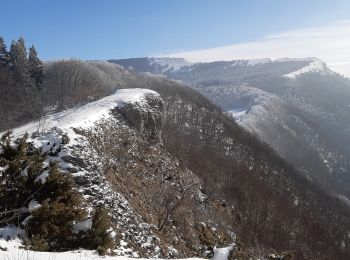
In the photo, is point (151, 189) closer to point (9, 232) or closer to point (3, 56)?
point (9, 232)

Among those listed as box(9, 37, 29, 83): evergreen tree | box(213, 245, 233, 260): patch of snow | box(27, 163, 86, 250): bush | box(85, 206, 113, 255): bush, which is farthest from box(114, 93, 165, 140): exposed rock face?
box(9, 37, 29, 83): evergreen tree

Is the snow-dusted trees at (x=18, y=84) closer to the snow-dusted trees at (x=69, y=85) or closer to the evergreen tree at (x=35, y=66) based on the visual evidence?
the evergreen tree at (x=35, y=66)

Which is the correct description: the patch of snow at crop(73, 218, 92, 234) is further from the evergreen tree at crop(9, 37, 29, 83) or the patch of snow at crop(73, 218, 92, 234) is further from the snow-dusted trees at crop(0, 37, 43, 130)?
the evergreen tree at crop(9, 37, 29, 83)

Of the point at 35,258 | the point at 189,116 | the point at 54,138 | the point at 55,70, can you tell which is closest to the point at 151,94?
the point at 54,138

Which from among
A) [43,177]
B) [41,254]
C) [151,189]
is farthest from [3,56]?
[41,254]

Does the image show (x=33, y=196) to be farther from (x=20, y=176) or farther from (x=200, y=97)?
(x=200, y=97)

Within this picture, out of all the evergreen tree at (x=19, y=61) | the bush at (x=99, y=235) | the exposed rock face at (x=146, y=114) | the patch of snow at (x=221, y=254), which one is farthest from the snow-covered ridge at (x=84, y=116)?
the evergreen tree at (x=19, y=61)
